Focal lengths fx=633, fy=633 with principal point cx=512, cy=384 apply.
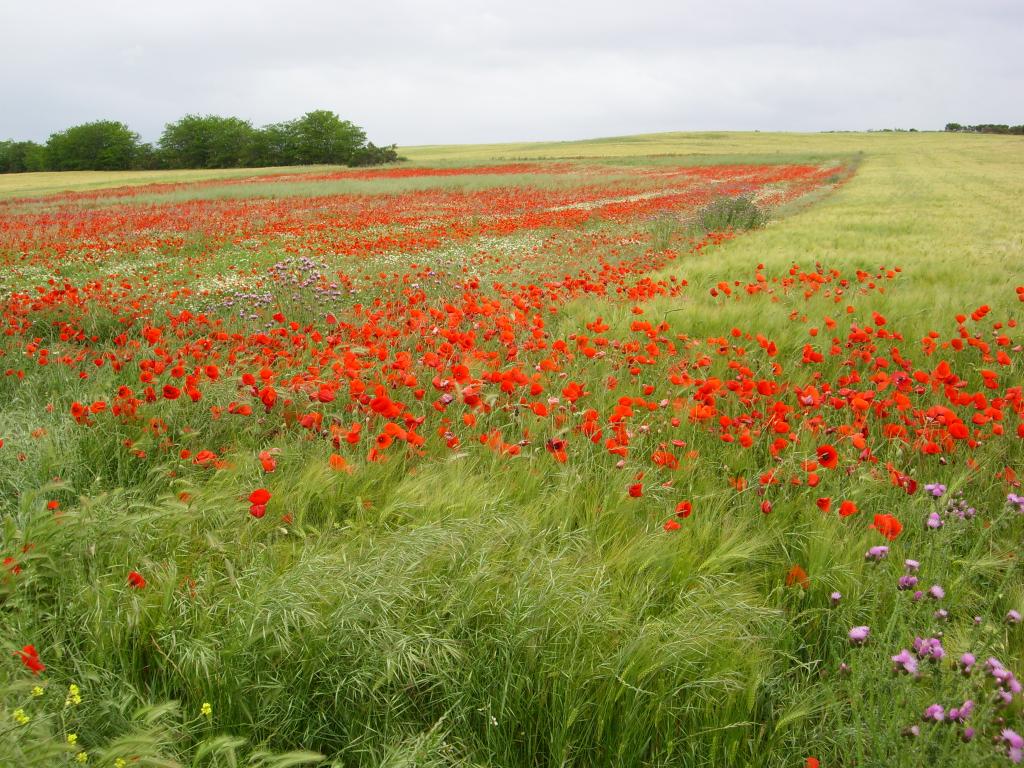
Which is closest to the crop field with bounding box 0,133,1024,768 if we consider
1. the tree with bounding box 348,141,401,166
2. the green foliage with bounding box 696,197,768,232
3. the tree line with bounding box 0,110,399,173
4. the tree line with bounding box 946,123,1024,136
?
the green foliage with bounding box 696,197,768,232

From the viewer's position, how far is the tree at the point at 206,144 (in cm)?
6812

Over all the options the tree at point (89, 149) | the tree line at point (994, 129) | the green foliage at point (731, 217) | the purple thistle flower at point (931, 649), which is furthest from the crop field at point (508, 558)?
the tree line at point (994, 129)

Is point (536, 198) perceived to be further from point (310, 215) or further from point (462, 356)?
point (462, 356)

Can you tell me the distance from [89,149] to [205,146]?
12133 mm

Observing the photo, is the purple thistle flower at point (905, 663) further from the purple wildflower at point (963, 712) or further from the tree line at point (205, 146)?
the tree line at point (205, 146)

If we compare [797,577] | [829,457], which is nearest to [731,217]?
[829,457]

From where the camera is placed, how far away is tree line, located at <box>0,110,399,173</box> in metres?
67.6

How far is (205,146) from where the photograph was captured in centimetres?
6894

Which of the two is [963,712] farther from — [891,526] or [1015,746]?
[891,526]

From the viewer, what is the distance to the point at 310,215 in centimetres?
1794

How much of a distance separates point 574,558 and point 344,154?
7182cm

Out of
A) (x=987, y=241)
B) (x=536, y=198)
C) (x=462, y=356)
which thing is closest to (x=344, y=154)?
(x=536, y=198)

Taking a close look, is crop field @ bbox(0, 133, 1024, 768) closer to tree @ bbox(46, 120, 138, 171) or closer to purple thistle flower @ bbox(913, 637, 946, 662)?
purple thistle flower @ bbox(913, 637, 946, 662)

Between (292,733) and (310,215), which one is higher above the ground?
(310,215)
